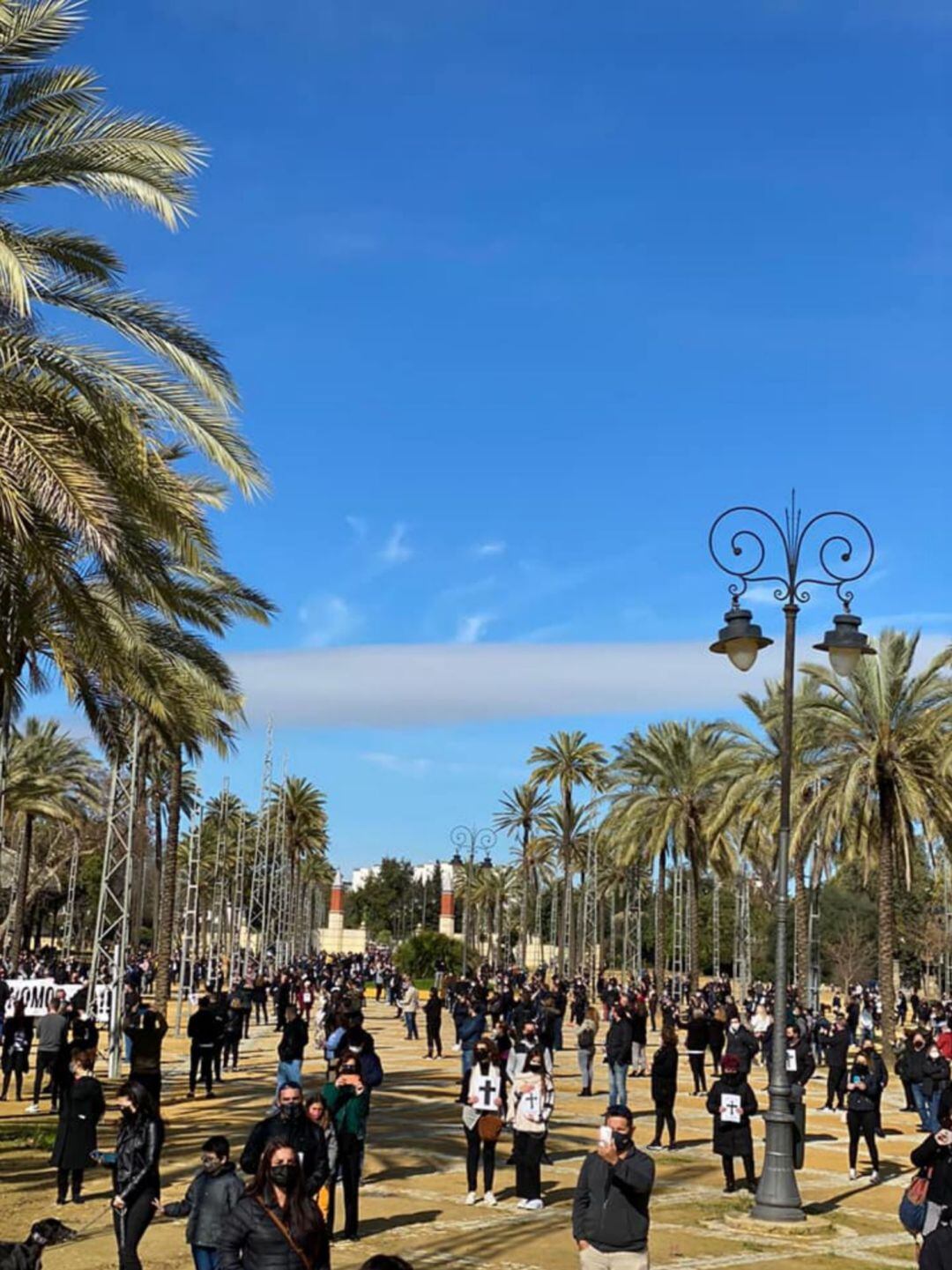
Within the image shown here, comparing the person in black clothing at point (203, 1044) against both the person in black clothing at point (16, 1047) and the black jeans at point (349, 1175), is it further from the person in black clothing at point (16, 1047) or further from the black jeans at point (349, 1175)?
the black jeans at point (349, 1175)

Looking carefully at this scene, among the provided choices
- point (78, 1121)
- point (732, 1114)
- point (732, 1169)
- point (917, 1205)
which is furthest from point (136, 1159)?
point (732, 1169)

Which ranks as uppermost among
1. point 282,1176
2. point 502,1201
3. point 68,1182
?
point 282,1176

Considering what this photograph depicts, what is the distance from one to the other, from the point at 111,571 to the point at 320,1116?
20.9 ft

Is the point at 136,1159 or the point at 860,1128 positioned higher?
the point at 136,1159

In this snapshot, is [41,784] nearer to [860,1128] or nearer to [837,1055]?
[837,1055]

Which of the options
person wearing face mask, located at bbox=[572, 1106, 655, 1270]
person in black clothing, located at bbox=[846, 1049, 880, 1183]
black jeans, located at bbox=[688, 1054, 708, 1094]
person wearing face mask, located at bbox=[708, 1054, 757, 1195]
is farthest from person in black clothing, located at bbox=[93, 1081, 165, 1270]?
black jeans, located at bbox=[688, 1054, 708, 1094]

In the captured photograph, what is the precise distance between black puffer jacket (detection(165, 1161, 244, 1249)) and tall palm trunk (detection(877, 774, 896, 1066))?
24.0 m

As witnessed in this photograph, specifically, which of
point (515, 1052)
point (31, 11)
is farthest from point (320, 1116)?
point (31, 11)

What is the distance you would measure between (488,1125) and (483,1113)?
155 mm

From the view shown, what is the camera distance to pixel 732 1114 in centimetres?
1502

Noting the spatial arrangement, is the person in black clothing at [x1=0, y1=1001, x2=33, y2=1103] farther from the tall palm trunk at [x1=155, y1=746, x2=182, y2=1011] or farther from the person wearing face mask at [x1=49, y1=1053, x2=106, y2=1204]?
the person wearing face mask at [x1=49, y1=1053, x2=106, y2=1204]

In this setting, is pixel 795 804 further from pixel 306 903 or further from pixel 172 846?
pixel 306 903

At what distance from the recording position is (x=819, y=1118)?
2342cm

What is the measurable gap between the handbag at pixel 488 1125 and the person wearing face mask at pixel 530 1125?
0.18 metres
